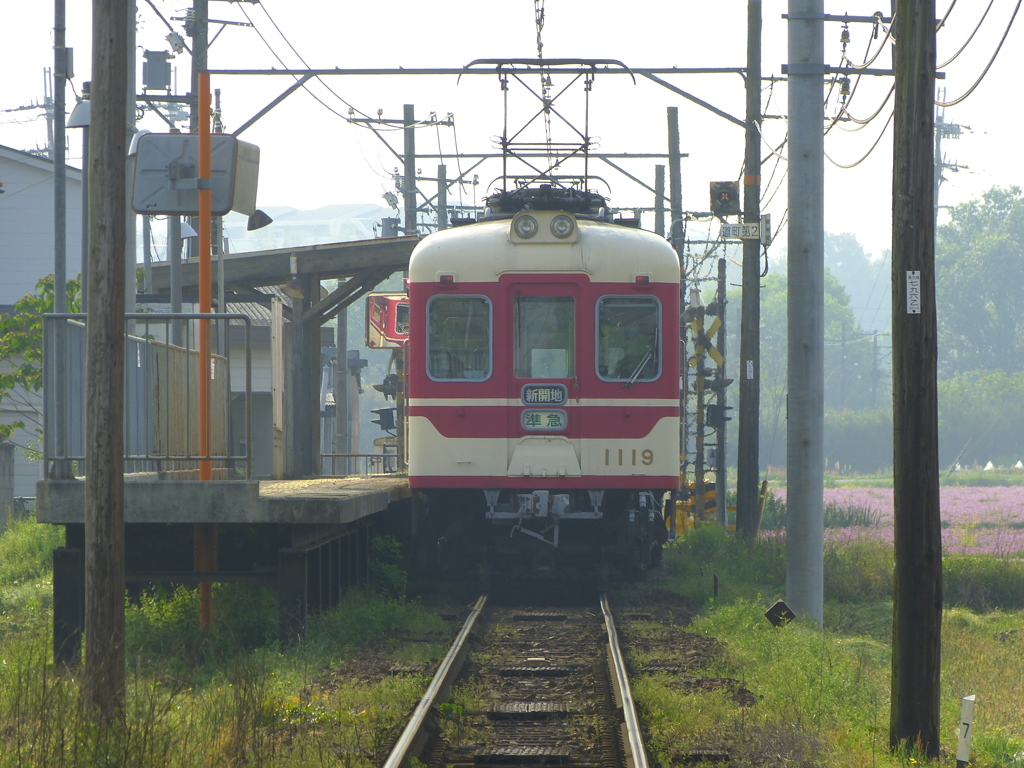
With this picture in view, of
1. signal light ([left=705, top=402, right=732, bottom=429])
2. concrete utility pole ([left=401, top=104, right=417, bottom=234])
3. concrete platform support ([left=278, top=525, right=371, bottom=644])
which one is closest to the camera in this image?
concrete platform support ([left=278, top=525, right=371, bottom=644])

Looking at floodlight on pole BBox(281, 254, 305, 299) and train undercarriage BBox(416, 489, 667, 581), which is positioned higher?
floodlight on pole BBox(281, 254, 305, 299)

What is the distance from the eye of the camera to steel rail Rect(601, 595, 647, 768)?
6238mm

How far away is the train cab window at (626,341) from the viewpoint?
40.3 ft

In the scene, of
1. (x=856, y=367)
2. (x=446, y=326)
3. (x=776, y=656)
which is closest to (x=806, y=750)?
(x=776, y=656)

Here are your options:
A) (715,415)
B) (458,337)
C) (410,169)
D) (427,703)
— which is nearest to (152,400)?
(427,703)

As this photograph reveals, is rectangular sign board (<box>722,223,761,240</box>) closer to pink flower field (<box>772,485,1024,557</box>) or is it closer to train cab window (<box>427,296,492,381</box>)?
train cab window (<box>427,296,492,381</box>)

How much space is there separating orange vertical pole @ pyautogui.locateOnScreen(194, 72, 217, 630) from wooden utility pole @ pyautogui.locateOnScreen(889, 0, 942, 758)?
15.1ft

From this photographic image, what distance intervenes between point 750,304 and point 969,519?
18.6m

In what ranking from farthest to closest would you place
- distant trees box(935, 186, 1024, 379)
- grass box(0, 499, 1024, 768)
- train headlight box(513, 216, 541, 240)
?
1. distant trees box(935, 186, 1024, 379)
2. train headlight box(513, 216, 541, 240)
3. grass box(0, 499, 1024, 768)

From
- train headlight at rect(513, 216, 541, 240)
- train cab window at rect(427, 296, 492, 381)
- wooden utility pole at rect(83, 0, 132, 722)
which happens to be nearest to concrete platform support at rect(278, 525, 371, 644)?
train cab window at rect(427, 296, 492, 381)

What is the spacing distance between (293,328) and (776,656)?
1026cm

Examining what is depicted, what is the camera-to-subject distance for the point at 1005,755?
6680 millimetres

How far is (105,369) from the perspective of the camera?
6449mm

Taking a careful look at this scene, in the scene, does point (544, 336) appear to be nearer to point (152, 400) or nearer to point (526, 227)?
point (526, 227)
